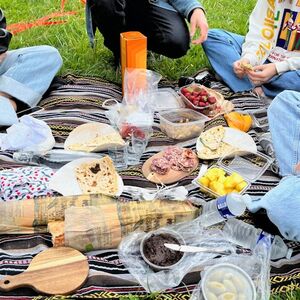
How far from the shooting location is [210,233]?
1.68 meters

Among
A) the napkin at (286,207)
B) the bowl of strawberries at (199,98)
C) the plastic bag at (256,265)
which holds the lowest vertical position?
the plastic bag at (256,265)

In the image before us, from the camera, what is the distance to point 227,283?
53.5 inches

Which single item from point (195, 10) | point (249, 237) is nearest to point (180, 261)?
point (249, 237)

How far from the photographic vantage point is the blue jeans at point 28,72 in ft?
8.05

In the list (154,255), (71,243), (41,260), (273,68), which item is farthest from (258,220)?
(273,68)

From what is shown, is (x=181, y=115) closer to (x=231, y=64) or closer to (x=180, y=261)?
(x=231, y=64)

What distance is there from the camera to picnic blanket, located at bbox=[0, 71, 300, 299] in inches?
58.8

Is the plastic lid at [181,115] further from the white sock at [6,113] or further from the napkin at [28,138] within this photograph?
the white sock at [6,113]

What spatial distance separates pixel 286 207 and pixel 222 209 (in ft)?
0.76

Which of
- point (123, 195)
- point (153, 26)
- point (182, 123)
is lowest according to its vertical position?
point (123, 195)

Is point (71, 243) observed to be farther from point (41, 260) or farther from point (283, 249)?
point (283, 249)

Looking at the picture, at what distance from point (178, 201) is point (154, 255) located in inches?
11.2

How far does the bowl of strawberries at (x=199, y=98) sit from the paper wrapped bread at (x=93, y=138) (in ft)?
1.69

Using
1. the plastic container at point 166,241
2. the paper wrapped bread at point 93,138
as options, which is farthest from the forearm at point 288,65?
the plastic container at point 166,241
